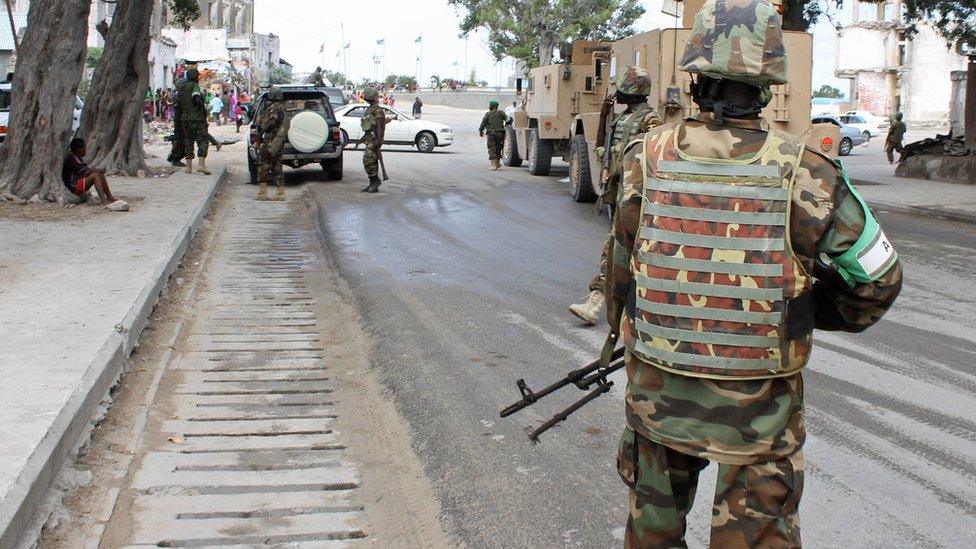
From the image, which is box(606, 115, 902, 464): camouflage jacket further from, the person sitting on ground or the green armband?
the person sitting on ground

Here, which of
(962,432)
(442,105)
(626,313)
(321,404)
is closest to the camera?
(626,313)

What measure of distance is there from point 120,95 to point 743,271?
55.5ft

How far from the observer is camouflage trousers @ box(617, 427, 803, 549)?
2682 mm

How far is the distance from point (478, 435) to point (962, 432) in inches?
92.6

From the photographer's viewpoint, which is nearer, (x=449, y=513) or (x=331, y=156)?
(x=449, y=513)

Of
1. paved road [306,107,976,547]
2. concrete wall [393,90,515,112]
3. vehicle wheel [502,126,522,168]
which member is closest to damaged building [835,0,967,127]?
concrete wall [393,90,515,112]

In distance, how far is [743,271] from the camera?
2686 millimetres

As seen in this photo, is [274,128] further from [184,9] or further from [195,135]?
[184,9]

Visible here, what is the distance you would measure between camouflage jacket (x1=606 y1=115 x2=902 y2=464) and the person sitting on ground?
12084 millimetres

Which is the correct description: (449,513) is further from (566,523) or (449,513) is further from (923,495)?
(923,495)

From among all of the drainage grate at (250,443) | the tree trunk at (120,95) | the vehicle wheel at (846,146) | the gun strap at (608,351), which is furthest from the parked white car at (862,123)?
the gun strap at (608,351)

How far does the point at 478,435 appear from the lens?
5.30 m

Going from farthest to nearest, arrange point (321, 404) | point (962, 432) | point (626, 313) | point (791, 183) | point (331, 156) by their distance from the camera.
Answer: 1. point (331, 156)
2. point (321, 404)
3. point (962, 432)
4. point (626, 313)
5. point (791, 183)

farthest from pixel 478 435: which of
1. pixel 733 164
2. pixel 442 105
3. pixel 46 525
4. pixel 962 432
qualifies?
pixel 442 105
